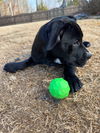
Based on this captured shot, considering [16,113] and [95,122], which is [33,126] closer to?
[16,113]

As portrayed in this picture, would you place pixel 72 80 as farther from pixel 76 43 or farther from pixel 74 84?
pixel 76 43

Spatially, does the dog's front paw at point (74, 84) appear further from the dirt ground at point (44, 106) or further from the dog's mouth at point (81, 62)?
the dog's mouth at point (81, 62)

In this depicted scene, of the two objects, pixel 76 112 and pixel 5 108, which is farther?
pixel 5 108

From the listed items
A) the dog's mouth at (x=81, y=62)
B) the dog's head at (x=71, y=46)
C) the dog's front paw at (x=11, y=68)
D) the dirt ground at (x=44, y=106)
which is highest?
the dog's head at (x=71, y=46)

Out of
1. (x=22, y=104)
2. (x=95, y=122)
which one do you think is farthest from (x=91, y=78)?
(x=22, y=104)

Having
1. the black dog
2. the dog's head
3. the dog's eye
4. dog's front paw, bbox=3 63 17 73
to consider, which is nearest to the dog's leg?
the black dog

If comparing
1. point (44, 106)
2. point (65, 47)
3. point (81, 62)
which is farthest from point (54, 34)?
point (44, 106)

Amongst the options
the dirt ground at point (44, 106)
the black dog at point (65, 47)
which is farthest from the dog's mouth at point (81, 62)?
the dirt ground at point (44, 106)

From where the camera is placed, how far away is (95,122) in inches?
43.6

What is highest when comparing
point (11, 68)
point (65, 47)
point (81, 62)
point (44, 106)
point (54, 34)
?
point (54, 34)

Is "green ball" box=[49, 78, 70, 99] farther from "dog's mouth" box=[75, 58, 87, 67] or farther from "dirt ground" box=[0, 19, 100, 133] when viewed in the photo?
"dog's mouth" box=[75, 58, 87, 67]

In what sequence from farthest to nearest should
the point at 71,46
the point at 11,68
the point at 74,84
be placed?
1. the point at 11,68
2. the point at 71,46
3. the point at 74,84

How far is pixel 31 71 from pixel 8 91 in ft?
1.25

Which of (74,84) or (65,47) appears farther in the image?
(65,47)
